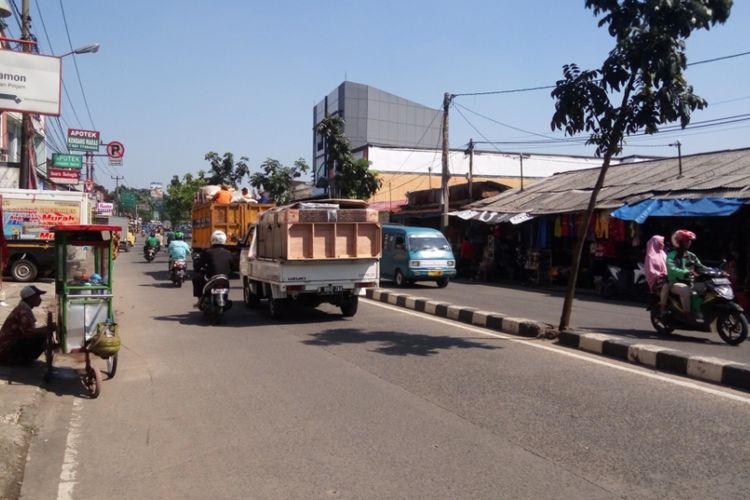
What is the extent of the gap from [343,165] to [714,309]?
1894 cm

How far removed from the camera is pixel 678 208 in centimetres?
1599

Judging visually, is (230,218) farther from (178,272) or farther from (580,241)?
(580,241)


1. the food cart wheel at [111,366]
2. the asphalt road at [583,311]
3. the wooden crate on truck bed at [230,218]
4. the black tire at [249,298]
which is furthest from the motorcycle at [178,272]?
the food cart wheel at [111,366]

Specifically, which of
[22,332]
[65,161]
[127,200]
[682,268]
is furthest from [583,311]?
[127,200]

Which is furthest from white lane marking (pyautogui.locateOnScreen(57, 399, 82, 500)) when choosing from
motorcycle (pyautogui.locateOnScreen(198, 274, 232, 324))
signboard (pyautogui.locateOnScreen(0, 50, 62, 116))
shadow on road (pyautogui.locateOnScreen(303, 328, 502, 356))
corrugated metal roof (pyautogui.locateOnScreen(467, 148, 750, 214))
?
corrugated metal roof (pyautogui.locateOnScreen(467, 148, 750, 214))

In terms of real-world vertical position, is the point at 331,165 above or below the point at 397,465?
above

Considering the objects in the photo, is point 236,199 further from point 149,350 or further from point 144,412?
point 144,412

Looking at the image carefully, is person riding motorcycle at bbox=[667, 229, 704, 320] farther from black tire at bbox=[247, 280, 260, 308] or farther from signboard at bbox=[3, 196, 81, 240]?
signboard at bbox=[3, 196, 81, 240]

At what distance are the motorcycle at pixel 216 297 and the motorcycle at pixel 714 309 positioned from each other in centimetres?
750

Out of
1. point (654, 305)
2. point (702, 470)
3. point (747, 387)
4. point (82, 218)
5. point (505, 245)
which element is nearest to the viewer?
point (702, 470)

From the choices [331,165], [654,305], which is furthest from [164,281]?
[654,305]

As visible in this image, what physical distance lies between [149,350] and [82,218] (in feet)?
43.4

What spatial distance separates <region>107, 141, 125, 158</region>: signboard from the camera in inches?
1735

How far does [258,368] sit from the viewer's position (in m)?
8.05
